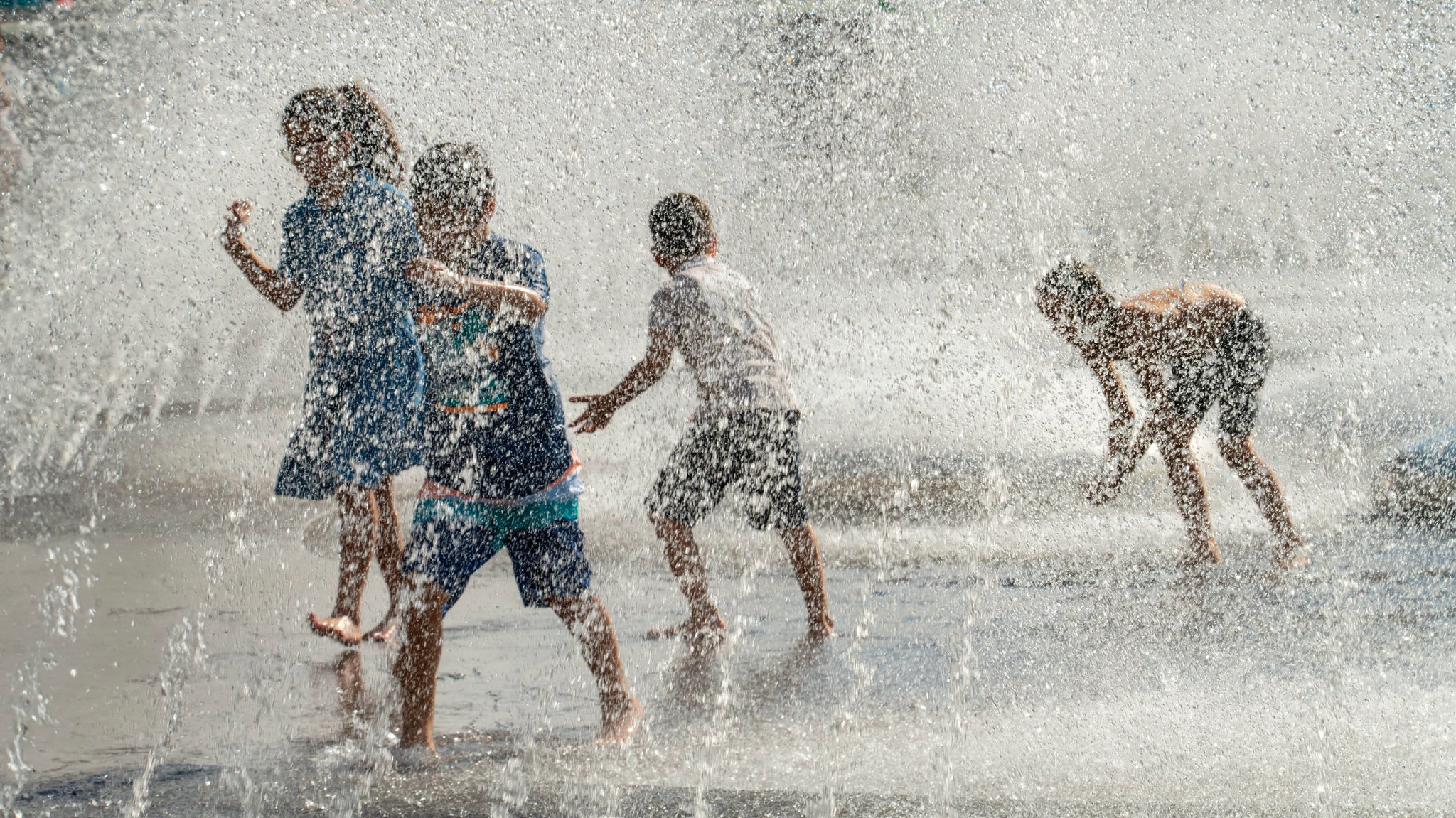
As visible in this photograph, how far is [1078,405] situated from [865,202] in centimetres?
269

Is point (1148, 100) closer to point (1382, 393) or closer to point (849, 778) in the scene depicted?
point (1382, 393)

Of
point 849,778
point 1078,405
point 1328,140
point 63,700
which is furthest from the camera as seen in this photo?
point 1078,405

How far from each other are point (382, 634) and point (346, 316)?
2.89 feet

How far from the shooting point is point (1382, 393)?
790 centimetres

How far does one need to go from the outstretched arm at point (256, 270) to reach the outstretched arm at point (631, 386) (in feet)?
2.61

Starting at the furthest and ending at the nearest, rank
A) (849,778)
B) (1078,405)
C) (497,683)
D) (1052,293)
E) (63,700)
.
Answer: (1078,405) < (1052,293) < (497,683) < (63,700) < (849,778)

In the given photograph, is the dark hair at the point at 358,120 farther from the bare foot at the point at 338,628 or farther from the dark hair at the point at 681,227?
the bare foot at the point at 338,628

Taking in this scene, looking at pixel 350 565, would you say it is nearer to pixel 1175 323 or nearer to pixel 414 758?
pixel 414 758

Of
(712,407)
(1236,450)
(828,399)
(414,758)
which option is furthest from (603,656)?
(828,399)

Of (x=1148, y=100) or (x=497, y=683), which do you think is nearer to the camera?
(x=497, y=683)

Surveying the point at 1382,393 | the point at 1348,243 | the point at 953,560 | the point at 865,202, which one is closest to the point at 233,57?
the point at 865,202

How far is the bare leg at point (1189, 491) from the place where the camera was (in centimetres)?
471

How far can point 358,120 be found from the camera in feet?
10.8

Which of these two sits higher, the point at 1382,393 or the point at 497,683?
the point at 497,683
